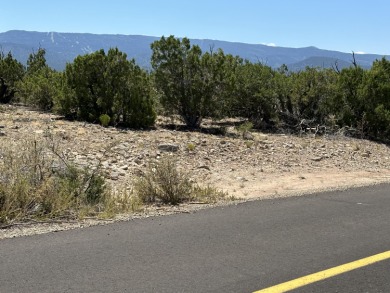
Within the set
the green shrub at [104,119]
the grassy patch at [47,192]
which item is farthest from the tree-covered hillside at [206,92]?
the grassy patch at [47,192]

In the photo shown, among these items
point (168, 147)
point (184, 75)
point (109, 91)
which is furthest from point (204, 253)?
point (184, 75)

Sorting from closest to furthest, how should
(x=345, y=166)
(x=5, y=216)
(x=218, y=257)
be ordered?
(x=218, y=257)
(x=5, y=216)
(x=345, y=166)

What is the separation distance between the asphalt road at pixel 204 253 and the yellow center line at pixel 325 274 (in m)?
0.08

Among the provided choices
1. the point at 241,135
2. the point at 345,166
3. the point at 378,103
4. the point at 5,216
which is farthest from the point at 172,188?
the point at 378,103

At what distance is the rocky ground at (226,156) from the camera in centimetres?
Result: 1098

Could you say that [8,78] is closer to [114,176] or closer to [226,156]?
[226,156]

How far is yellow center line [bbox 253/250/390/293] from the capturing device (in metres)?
4.13

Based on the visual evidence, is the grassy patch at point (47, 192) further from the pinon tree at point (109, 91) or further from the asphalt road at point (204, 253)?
the pinon tree at point (109, 91)

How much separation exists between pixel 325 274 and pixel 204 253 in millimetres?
1319

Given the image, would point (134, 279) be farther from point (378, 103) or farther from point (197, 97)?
point (378, 103)

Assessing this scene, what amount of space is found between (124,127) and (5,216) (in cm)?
1142

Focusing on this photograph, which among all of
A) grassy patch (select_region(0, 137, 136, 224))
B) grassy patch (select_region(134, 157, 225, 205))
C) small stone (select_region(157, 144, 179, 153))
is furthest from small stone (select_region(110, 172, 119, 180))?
small stone (select_region(157, 144, 179, 153))

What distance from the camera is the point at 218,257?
494 cm

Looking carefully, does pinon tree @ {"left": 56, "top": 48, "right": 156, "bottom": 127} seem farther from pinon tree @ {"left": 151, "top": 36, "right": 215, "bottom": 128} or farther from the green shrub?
pinon tree @ {"left": 151, "top": 36, "right": 215, "bottom": 128}
